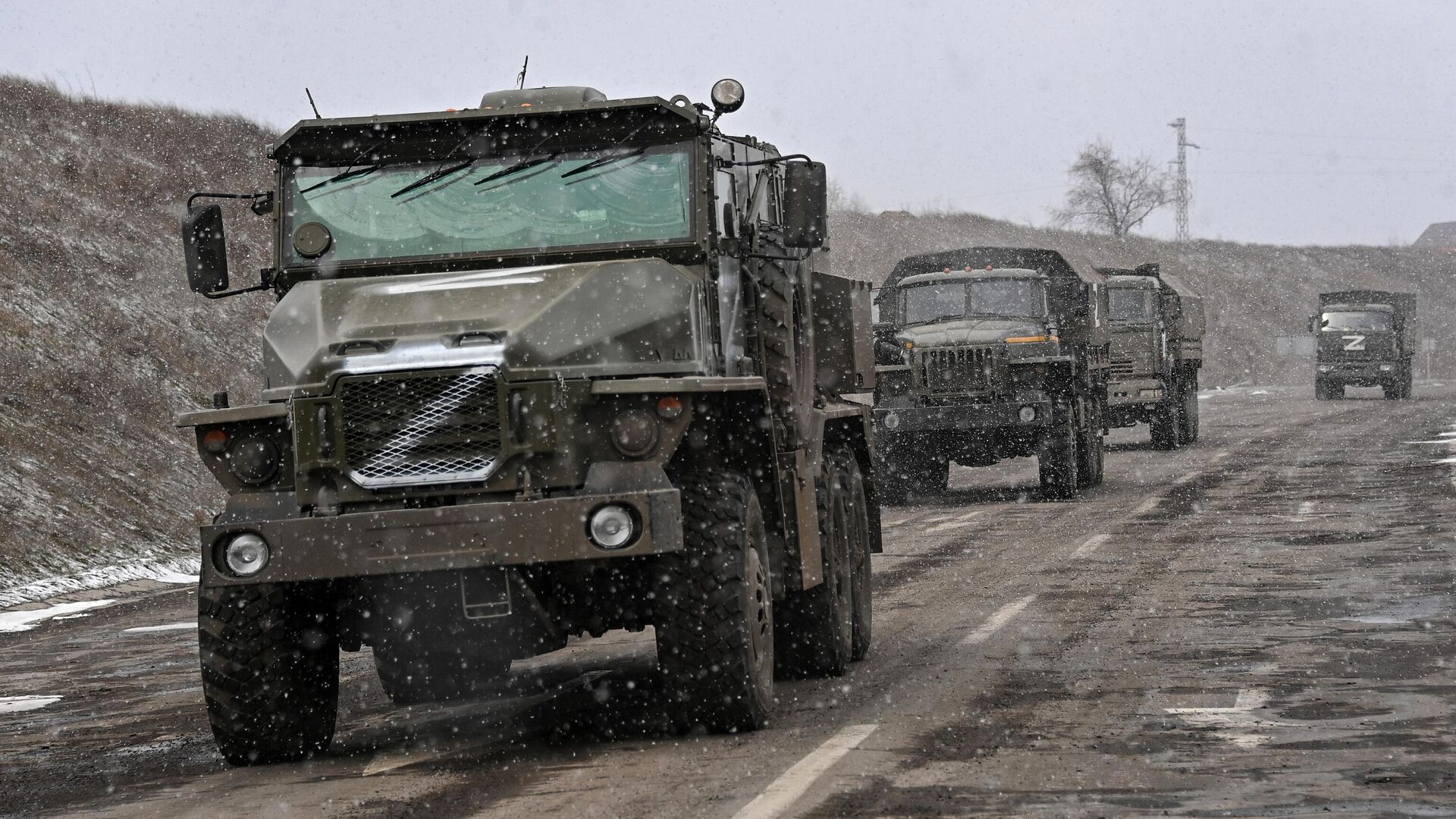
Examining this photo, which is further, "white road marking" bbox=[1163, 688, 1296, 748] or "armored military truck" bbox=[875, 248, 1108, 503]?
"armored military truck" bbox=[875, 248, 1108, 503]

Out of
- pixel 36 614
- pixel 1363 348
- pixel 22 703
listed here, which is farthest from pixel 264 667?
pixel 1363 348

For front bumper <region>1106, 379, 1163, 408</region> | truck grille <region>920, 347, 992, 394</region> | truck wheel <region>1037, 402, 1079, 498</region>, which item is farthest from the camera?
front bumper <region>1106, 379, 1163, 408</region>

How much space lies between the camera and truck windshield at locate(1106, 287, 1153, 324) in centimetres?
2919

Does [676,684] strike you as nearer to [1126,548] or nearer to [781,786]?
[781,786]

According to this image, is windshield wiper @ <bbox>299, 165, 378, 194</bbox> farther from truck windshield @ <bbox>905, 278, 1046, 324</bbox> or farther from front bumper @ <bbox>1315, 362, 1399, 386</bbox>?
front bumper @ <bbox>1315, 362, 1399, 386</bbox>

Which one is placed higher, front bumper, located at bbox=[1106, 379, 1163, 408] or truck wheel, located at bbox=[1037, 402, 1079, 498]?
front bumper, located at bbox=[1106, 379, 1163, 408]

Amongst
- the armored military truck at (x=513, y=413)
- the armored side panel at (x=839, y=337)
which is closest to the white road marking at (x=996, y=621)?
the armored side panel at (x=839, y=337)

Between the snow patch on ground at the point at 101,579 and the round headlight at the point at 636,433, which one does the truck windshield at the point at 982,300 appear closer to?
the snow patch on ground at the point at 101,579

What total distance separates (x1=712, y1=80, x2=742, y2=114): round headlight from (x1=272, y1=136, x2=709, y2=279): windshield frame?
238 mm

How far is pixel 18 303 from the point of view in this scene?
79.8 feet

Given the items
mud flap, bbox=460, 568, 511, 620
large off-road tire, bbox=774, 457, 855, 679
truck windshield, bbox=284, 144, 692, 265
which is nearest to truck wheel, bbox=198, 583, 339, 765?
mud flap, bbox=460, 568, 511, 620

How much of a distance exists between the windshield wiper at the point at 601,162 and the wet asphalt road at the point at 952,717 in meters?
2.41

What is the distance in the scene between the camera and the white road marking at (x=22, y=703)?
9.66 metres

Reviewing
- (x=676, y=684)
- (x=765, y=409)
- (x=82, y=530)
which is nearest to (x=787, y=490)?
(x=765, y=409)
